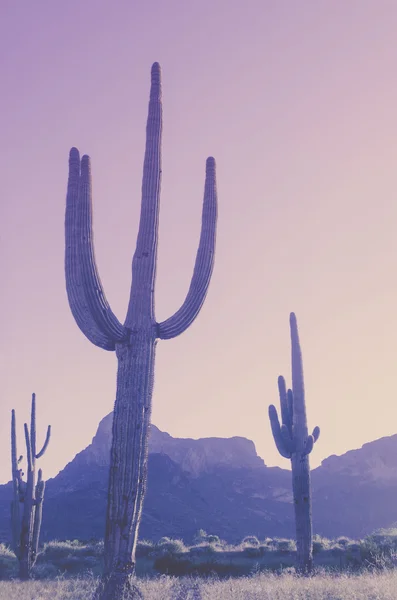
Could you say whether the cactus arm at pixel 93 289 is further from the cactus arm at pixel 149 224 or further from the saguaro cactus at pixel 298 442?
the saguaro cactus at pixel 298 442

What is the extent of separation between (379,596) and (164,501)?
48483 mm

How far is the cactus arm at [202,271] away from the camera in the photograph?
26.8ft

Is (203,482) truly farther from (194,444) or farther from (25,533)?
(25,533)

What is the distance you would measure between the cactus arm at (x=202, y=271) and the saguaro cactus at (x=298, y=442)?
6668 mm

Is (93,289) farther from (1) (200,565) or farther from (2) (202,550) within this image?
(2) (202,550)

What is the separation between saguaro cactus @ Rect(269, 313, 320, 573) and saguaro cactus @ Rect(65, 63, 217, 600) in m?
6.69

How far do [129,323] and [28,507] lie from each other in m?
9.05

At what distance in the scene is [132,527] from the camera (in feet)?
23.1

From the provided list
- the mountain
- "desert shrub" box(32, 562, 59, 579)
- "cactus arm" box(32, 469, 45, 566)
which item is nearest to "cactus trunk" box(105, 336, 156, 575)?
"cactus arm" box(32, 469, 45, 566)

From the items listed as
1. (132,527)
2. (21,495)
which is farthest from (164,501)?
(132,527)

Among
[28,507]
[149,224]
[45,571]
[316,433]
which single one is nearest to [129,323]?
[149,224]

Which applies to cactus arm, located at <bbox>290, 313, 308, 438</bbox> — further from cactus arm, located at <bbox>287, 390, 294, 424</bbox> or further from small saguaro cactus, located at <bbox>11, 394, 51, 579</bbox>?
small saguaro cactus, located at <bbox>11, 394, 51, 579</bbox>

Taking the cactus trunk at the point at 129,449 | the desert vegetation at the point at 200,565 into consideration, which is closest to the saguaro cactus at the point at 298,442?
→ the desert vegetation at the point at 200,565

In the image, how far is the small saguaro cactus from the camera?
14094 mm
